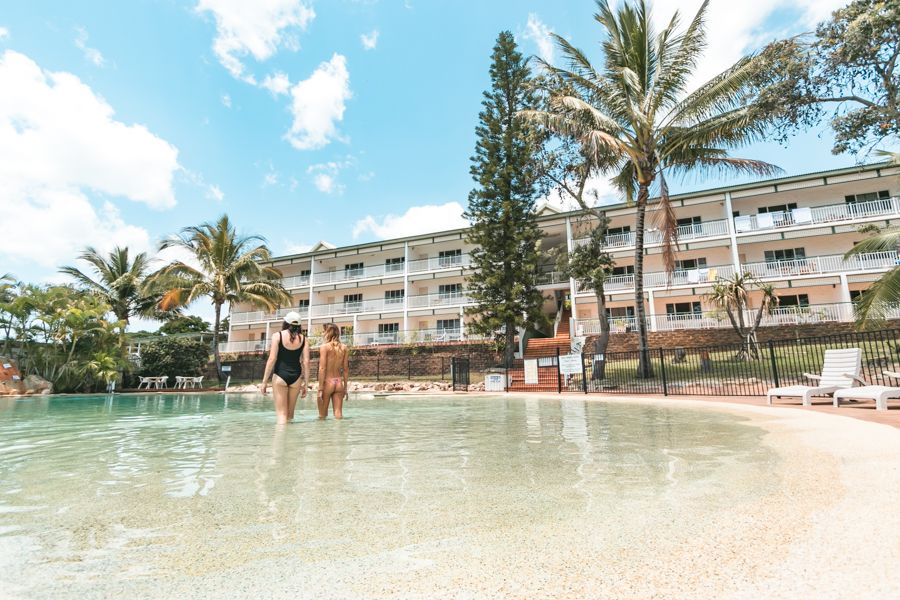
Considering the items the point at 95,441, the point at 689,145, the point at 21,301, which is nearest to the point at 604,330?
the point at 689,145

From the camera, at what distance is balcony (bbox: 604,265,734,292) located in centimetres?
2378

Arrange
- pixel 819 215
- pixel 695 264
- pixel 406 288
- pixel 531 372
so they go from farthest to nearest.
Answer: pixel 406 288 → pixel 695 264 → pixel 819 215 → pixel 531 372

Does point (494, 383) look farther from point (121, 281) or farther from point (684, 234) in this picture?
point (121, 281)

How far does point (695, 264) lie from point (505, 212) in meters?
12.1

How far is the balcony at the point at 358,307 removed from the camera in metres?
31.2

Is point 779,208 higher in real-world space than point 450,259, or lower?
higher

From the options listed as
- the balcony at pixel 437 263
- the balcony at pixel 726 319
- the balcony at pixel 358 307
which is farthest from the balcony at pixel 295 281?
the balcony at pixel 726 319

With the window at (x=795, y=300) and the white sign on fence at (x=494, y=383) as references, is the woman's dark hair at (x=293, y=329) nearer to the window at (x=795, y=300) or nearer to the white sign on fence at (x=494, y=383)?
the white sign on fence at (x=494, y=383)

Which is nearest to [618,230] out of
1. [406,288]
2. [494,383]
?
[406,288]

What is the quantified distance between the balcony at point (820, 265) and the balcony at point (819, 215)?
1.86 m

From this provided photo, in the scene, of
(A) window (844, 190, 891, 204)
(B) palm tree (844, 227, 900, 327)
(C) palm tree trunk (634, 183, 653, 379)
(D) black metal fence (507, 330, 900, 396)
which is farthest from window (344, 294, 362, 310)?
(A) window (844, 190, 891, 204)

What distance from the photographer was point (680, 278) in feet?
80.5

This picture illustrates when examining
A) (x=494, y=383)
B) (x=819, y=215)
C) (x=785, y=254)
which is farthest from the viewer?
(x=785, y=254)

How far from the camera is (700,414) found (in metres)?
7.47
